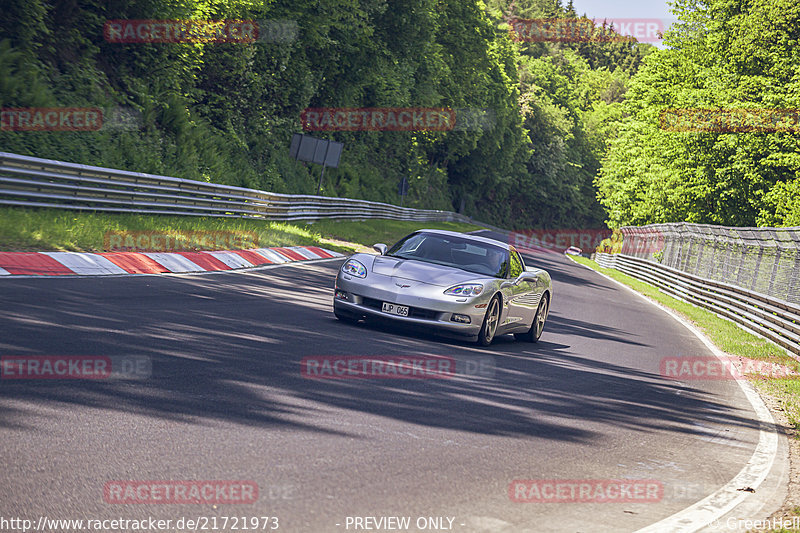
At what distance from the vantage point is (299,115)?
4053 cm

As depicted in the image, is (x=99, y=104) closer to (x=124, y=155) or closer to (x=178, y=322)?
(x=124, y=155)

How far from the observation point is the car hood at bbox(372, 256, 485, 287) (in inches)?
409

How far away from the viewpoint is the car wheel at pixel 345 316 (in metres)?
10.6

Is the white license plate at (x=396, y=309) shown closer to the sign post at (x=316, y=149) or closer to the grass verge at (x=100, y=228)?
the grass verge at (x=100, y=228)

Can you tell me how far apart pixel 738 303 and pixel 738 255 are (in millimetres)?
2142

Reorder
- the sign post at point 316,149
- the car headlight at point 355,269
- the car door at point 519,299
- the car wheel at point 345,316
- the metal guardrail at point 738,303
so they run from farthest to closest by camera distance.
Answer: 1. the sign post at point 316,149
2. the metal guardrail at point 738,303
3. the car door at point 519,299
4. the car wheel at point 345,316
5. the car headlight at point 355,269

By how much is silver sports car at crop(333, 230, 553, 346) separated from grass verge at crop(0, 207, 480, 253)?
5039 millimetres

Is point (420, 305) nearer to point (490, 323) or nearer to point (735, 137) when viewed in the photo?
point (490, 323)

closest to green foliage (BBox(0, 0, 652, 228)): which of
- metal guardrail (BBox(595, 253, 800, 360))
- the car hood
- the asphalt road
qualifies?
the car hood

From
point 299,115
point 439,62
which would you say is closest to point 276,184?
point 299,115

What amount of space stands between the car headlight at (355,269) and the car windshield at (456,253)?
80 cm

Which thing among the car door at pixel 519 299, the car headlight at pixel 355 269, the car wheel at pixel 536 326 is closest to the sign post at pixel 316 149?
the car wheel at pixel 536 326

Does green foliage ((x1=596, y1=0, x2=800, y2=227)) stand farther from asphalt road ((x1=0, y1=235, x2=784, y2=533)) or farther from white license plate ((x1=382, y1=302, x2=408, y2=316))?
asphalt road ((x1=0, y1=235, x2=784, y2=533))

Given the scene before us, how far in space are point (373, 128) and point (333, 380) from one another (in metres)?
47.3
